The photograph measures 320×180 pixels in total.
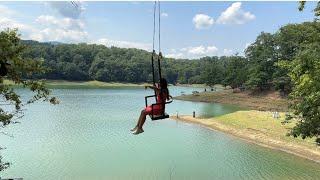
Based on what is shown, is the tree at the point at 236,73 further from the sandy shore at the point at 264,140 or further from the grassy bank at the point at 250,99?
the sandy shore at the point at 264,140

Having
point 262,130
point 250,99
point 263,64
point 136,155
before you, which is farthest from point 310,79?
point 263,64

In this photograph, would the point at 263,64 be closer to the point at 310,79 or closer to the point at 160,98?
the point at 310,79

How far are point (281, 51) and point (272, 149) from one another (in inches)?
2616

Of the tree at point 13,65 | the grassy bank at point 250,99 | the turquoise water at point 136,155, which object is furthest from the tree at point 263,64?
the tree at point 13,65

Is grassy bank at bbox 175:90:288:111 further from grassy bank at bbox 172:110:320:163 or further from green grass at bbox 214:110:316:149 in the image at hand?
grassy bank at bbox 172:110:320:163

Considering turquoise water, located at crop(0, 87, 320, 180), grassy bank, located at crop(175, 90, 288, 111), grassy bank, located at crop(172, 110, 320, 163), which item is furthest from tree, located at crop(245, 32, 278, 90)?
turquoise water, located at crop(0, 87, 320, 180)

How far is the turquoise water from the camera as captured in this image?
32.6m

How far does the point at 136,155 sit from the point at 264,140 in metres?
16.0

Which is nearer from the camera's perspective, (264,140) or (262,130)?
(264,140)

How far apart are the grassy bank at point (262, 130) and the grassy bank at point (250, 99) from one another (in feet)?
84.5

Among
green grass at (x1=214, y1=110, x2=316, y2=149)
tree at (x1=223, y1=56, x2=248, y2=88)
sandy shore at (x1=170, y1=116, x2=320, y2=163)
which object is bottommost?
sandy shore at (x1=170, y1=116, x2=320, y2=163)

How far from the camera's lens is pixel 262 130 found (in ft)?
171

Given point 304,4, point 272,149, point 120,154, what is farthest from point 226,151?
point 304,4

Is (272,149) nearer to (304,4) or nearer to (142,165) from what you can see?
(142,165)
